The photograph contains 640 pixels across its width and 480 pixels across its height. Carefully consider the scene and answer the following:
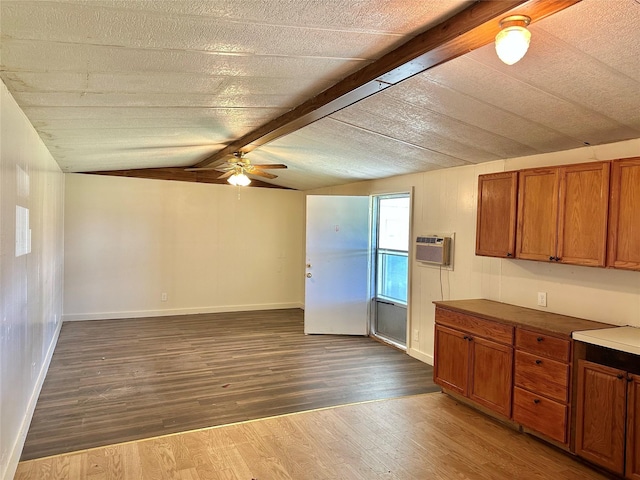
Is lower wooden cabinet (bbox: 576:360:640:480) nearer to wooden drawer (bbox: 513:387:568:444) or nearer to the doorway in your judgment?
wooden drawer (bbox: 513:387:568:444)

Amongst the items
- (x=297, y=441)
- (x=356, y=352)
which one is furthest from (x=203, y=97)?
(x=356, y=352)

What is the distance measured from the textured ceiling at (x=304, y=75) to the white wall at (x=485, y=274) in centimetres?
15

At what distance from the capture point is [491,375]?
3529 millimetres

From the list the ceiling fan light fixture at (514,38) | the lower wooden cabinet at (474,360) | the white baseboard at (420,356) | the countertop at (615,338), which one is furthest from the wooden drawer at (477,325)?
the ceiling fan light fixture at (514,38)

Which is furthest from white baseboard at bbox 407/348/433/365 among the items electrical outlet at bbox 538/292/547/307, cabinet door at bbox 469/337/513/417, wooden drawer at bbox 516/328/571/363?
wooden drawer at bbox 516/328/571/363

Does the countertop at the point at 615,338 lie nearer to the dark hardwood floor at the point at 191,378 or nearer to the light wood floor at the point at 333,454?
the light wood floor at the point at 333,454

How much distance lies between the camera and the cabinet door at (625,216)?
281 cm

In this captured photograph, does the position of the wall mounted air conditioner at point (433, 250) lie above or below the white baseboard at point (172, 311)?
above

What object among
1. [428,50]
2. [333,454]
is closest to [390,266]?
[333,454]

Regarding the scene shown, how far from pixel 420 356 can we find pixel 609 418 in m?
2.57

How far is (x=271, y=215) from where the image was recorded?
820 cm

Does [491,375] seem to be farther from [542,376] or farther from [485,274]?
[485,274]

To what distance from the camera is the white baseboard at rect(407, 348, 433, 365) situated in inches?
198

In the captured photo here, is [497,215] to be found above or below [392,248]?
above
